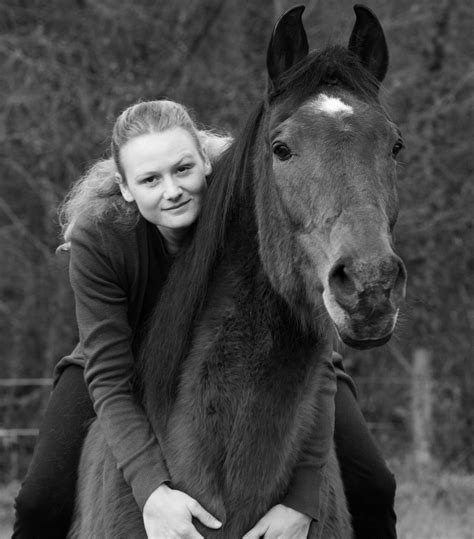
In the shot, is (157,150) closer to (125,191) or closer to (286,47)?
(125,191)

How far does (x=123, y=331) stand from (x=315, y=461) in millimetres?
799

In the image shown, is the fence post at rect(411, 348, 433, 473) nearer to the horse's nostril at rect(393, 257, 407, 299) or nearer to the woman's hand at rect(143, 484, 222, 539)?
the woman's hand at rect(143, 484, 222, 539)

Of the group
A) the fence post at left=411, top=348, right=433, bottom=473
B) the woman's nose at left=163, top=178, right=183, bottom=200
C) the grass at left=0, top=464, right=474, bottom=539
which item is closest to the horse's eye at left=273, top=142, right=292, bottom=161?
the woman's nose at left=163, top=178, right=183, bottom=200

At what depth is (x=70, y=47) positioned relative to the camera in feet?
28.2

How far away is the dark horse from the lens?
268 cm

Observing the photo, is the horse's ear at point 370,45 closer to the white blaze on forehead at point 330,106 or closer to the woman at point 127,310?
the white blaze on forehead at point 330,106

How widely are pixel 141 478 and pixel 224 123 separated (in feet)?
19.7

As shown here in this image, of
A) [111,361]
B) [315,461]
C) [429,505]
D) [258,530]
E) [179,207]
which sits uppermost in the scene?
[179,207]

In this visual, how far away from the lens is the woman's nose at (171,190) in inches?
120

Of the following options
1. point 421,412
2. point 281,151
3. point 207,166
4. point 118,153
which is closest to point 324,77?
point 281,151

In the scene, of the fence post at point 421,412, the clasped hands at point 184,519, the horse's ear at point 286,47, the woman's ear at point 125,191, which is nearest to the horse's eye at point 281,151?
the horse's ear at point 286,47

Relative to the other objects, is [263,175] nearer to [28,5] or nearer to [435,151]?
[435,151]

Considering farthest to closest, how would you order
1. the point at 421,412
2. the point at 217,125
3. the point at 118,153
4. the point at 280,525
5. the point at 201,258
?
the point at 421,412 < the point at 217,125 < the point at 118,153 < the point at 201,258 < the point at 280,525

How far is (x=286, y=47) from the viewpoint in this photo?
9.80 ft
